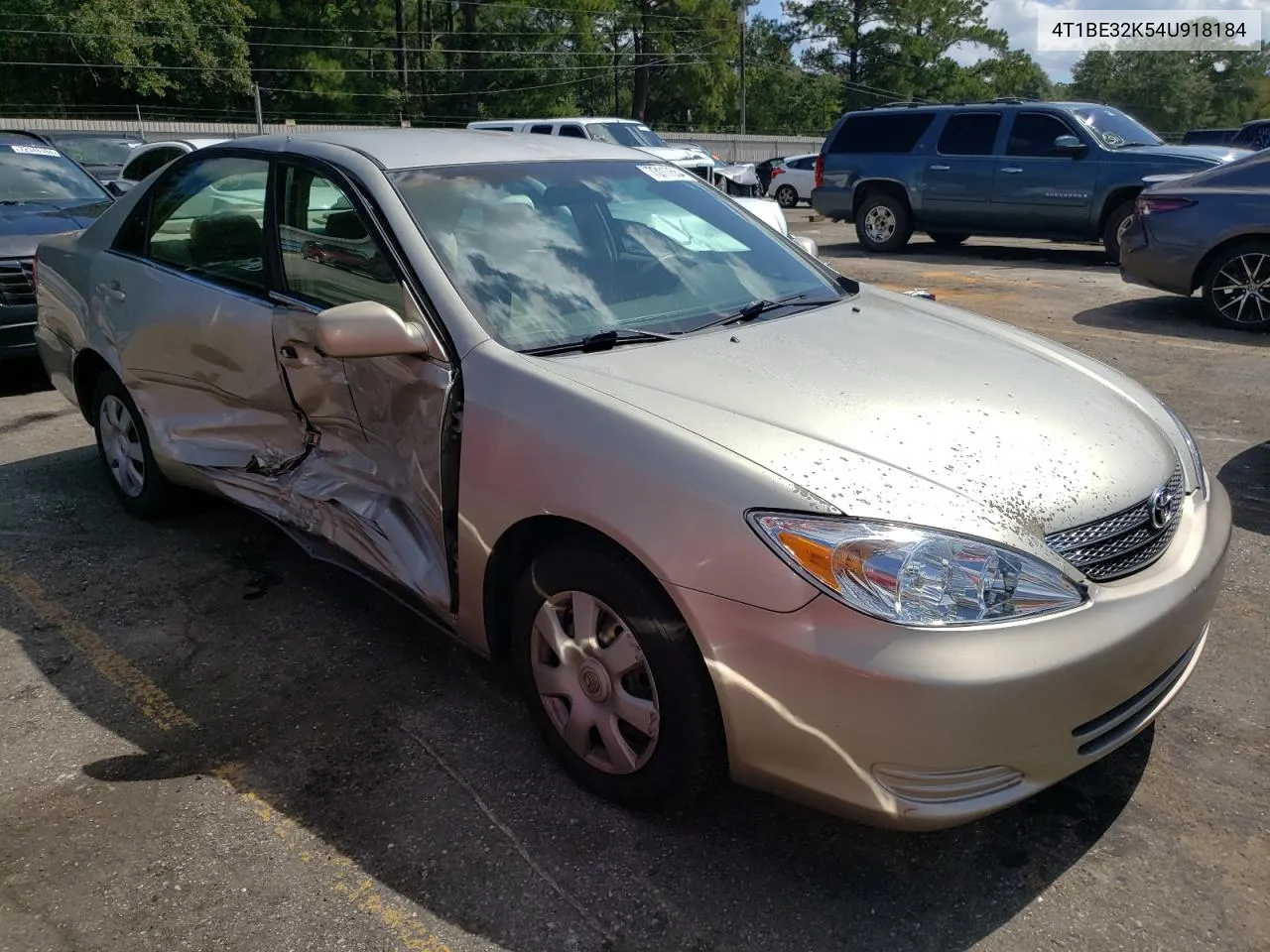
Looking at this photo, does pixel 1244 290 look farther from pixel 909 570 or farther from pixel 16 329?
pixel 16 329

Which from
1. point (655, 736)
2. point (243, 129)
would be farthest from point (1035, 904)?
point (243, 129)

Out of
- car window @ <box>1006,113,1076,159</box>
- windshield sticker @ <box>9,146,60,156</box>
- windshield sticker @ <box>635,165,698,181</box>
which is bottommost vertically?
windshield sticker @ <box>635,165,698,181</box>

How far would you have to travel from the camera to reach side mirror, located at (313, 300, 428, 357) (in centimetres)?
273

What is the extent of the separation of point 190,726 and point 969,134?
12282 mm

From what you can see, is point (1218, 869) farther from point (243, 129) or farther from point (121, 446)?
point (243, 129)

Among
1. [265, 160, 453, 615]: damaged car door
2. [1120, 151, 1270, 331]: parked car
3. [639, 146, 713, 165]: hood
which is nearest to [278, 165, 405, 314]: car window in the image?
[265, 160, 453, 615]: damaged car door

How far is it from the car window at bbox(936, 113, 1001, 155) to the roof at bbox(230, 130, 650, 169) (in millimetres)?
10084

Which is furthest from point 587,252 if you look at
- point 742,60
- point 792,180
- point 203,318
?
point 742,60

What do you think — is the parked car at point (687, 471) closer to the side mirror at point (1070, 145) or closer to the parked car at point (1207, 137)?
the side mirror at point (1070, 145)

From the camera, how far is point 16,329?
675 cm

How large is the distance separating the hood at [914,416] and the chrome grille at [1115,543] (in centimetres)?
3

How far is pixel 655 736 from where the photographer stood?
2.45 meters

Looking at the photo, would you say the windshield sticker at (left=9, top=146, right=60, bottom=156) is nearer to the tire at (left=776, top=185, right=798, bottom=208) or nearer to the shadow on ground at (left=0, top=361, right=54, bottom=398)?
the shadow on ground at (left=0, top=361, right=54, bottom=398)

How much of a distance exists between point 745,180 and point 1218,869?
16.3m
